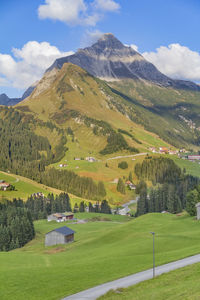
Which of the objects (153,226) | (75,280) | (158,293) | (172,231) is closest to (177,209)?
(153,226)

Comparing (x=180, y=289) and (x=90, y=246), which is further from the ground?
(x=180, y=289)

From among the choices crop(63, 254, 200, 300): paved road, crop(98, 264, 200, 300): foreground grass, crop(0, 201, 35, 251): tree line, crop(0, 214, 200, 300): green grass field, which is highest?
crop(98, 264, 200, 300): foreground grass

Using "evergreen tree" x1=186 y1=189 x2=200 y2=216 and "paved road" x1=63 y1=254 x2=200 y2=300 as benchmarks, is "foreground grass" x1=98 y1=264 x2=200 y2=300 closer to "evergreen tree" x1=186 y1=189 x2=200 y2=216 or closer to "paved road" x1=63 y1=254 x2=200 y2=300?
"paved road" x1=63 y1=254 x2=200 y2=300

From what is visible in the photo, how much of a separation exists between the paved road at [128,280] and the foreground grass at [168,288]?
2.10 m

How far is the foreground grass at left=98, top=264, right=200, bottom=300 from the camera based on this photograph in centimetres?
3098

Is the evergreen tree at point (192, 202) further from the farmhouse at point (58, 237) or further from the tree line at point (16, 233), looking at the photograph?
the tree line at point (16, 233)

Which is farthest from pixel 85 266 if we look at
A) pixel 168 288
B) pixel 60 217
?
pixel 60 217

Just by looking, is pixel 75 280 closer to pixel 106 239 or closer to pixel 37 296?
pixel 37 296

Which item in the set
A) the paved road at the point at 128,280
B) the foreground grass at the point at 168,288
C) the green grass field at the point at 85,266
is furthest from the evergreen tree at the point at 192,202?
the foreground grass at the point at 168,288

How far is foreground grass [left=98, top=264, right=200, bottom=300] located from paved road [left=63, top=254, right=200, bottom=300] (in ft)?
6.90

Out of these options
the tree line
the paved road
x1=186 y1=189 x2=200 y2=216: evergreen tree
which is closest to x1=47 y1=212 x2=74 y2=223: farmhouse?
the tree line

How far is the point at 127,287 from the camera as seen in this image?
133 feet

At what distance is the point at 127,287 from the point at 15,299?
51.1ft

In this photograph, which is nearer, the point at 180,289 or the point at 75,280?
the point at 180,289
